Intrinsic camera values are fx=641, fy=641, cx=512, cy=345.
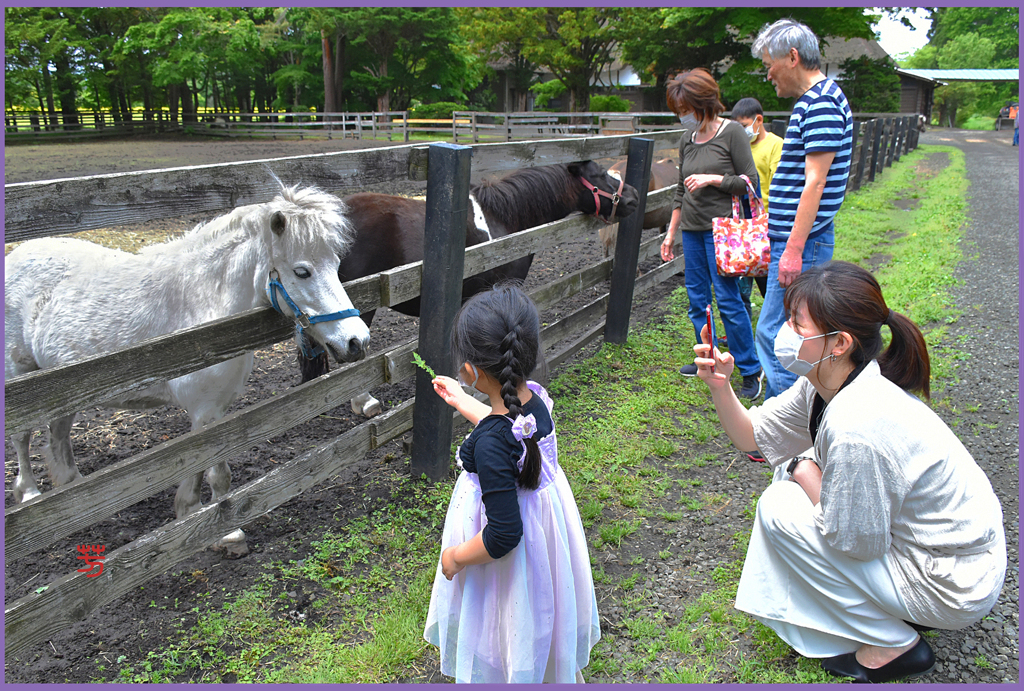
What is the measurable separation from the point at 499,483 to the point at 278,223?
5.35ft

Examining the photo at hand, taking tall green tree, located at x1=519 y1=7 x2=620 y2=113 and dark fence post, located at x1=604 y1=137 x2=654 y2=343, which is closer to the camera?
dark fence post, located at x1=604 y1=137 x2=654 y2=343

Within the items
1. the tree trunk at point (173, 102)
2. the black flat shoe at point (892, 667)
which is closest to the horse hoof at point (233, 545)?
the black flat shoe at point (892, 667)

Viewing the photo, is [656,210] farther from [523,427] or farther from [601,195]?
[523,427]

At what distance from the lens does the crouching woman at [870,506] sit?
6.49 ft

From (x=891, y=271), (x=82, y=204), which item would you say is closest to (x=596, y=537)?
(x=82, y=204)

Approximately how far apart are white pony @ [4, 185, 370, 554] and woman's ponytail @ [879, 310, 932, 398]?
1.98m

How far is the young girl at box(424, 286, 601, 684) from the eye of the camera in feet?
5.49

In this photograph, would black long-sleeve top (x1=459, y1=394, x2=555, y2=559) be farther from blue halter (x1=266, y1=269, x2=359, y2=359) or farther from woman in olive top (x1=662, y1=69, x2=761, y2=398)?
woman in olive top (x1=662, y1=69, x2=761, y2=398)

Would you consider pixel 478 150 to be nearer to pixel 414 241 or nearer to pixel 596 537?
pixel 414 241

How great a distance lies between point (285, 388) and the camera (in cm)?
463

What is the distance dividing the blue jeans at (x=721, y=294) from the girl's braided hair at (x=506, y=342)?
292 centimetres

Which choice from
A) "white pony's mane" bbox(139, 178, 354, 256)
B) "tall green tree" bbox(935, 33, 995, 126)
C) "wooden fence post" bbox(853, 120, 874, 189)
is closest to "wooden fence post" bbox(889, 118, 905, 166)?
"wooden fence post" bbox(853, 120, 874, 189)

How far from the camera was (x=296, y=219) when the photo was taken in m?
2.65

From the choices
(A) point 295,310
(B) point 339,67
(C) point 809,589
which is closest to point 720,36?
(B) point 339,67
